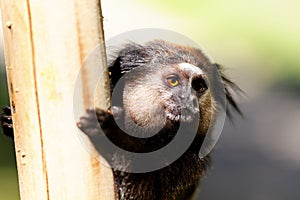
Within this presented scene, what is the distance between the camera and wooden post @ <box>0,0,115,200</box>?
7.48ft

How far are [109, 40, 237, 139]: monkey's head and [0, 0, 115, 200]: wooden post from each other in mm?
672

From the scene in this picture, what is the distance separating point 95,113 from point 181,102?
2.42 feet

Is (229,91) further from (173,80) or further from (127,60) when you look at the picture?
(127,60)

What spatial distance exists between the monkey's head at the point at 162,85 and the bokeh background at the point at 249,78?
3667 millimetres

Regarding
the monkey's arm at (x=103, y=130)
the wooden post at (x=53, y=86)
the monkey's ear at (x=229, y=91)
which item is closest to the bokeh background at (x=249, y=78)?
the monkey's ear at (x=229, y=91)

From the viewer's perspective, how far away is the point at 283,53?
28.7 feet

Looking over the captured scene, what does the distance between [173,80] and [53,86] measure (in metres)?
0.94

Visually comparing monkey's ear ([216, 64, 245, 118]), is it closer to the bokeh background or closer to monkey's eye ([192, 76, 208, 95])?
monkey's eye ([192, 76, 208, 95])

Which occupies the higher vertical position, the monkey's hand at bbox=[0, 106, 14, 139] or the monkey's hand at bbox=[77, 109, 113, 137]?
the monkey's hand at bbox=[77, 109, 113, 137]

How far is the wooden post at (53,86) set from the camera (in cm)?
228

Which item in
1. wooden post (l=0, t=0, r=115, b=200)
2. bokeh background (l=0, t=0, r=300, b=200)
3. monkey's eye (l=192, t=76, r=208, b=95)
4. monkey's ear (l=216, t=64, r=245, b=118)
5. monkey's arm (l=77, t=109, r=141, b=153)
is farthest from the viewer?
bokeh background (l=0, t=0, r=300, b=200)

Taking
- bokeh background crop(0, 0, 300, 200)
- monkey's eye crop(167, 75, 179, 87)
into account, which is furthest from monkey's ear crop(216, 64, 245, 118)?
bokeh background crop(0, 0, 300, 200)

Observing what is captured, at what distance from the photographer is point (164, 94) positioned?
10.2 ft

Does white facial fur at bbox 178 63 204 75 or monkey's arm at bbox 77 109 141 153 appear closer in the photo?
monkey's arm at bbox 77 109 141 153
